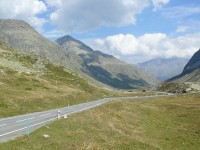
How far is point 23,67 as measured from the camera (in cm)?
14562

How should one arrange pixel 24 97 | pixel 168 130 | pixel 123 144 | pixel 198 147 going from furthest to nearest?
pixel 24 97 < pixel 168 130 < pixel 198 147 < pixel 123 144

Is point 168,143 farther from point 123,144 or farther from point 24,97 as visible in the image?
point 24,97

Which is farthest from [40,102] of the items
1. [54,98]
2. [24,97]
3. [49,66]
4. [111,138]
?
[49,66]

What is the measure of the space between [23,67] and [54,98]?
6514cm

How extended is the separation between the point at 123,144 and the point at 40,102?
4467cm

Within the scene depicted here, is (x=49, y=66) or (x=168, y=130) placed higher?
(x=49, y=66)

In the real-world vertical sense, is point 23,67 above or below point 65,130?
above

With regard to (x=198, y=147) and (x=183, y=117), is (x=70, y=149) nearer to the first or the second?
(x=198, y=147)

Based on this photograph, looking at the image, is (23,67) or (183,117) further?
(23,67)

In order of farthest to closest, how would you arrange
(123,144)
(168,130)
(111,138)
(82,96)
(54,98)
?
(82,96) → (54,98) → (168,130) → (111,138) → (123,144)

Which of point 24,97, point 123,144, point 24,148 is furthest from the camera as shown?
point 24,97

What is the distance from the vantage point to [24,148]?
2667cm

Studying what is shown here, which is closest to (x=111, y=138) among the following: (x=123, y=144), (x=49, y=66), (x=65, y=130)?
(x=123, y=144)

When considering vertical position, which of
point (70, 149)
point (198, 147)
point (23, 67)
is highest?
point (23, 67)
